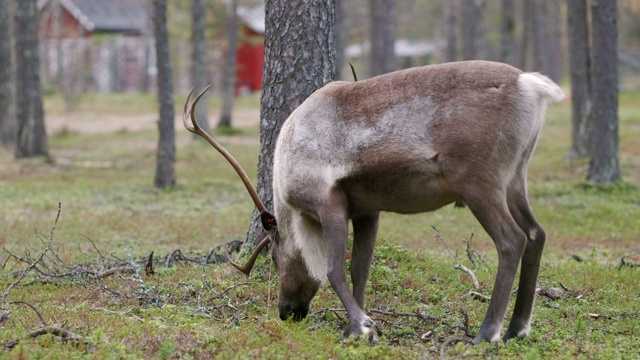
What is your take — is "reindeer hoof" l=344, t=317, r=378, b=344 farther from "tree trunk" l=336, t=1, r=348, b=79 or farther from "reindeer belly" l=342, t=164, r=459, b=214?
"tree trunk" l=336, t=1, r=348, b=79

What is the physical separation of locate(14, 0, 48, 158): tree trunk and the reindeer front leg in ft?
49.7

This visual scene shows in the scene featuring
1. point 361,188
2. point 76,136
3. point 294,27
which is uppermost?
point 294,27

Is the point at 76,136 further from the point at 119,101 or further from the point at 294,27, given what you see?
the point at 294,27

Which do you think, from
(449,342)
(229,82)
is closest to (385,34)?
(229,82)

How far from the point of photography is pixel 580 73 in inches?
712

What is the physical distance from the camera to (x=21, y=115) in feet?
64.9

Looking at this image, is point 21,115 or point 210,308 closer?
point 210,308

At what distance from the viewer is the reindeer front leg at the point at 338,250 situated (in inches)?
237

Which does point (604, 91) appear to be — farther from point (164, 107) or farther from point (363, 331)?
point (363, 331)

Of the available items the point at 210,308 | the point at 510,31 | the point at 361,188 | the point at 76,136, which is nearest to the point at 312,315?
the point at 210,308

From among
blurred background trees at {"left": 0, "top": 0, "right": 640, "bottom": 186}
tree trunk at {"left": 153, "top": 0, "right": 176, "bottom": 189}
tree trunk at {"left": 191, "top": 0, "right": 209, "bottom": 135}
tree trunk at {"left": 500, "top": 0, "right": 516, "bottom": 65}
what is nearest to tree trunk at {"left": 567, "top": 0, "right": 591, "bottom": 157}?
blurred background trees at {"left": 0, "top": 0, "right": 640, "bottom": 186}

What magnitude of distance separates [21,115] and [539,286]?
48.7 feet

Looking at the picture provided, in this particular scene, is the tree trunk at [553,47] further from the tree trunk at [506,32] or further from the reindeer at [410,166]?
the reindeer at [410,166]

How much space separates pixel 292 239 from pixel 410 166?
3.81 feet
